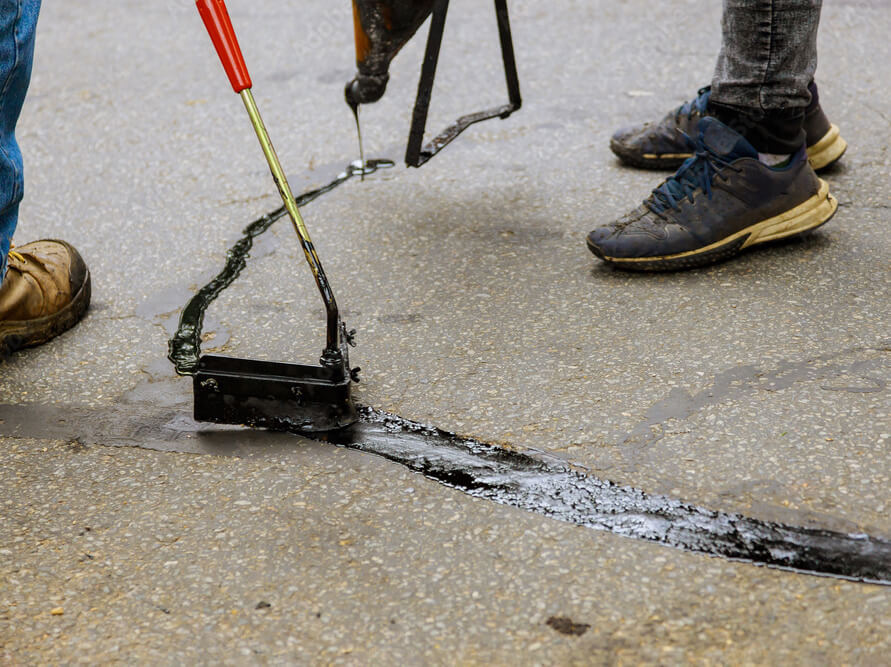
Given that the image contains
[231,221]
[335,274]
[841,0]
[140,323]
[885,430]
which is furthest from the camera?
[841,0]

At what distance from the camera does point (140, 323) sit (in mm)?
2219

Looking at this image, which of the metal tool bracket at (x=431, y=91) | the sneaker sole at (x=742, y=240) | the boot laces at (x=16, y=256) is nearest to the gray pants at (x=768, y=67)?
the sneaker sole at (x=742, y=240)

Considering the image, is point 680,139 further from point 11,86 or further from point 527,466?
point 11,86

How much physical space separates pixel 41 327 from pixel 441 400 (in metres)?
0.97

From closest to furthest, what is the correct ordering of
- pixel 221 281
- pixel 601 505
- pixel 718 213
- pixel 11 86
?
1. pixel 601 505
2. pixel 11 86
3. pixel 718 213
4. pixel 221 281

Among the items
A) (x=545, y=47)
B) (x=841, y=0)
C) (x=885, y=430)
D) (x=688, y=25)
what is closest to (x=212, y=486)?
(x=885, y=430)

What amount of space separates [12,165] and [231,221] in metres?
0.89

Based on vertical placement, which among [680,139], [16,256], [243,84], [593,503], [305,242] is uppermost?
[243,84]

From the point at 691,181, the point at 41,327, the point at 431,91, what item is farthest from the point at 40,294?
the point at 691,181

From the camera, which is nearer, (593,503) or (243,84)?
(593,503)

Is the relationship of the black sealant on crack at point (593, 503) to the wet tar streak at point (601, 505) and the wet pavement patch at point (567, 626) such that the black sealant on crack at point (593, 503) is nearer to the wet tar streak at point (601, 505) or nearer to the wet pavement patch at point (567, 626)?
the wet tar streak at point (601, 505)

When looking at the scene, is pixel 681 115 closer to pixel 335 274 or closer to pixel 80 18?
pixel 335 274

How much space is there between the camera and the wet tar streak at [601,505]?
1.40m

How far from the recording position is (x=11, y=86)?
1816 millimetres
